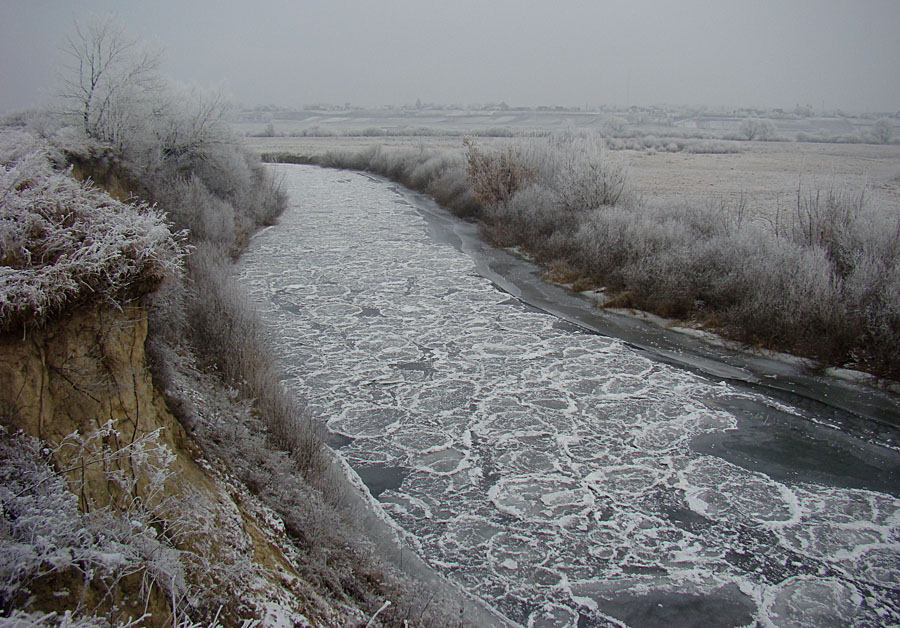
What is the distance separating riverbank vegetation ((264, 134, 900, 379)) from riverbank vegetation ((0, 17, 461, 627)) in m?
7.65

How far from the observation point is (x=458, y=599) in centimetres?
448

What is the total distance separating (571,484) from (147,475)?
4147mm

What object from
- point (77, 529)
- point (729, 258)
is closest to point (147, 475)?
point (77, 529)

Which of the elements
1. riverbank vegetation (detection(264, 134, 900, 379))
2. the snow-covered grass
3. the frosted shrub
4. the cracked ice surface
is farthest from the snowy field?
the frosted shrub

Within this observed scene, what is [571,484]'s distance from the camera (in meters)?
6.02

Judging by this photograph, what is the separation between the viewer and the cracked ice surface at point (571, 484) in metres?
4.64

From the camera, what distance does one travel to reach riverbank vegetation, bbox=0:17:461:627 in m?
2.42

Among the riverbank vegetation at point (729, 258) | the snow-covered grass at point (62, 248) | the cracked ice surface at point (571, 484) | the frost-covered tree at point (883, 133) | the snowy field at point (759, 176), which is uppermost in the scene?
the frost-covered tree at point (883, 133)

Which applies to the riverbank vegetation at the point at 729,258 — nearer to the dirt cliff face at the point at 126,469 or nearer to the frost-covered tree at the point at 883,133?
the dirt cliff face at the point at 126,469

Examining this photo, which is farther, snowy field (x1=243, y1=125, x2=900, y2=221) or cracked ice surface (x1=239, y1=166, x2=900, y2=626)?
snowy field (x1=243, y1=125, x2=900, y2=221)

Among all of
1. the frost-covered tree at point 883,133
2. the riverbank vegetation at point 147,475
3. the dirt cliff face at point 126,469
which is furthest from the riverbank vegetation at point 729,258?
the frost-covered tree at point 883,133

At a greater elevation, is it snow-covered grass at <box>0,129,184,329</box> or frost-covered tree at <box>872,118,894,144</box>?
frost-covered tree at <box>872,118,894,144</box>

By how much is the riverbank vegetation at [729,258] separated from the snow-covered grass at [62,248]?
927 centimetres

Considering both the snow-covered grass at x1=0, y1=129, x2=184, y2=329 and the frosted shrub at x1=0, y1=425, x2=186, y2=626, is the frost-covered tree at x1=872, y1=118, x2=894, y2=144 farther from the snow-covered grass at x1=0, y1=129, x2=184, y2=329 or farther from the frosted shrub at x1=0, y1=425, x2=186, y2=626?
the frosted shrub at x1=0, y1=425, x2=186, y2=626
